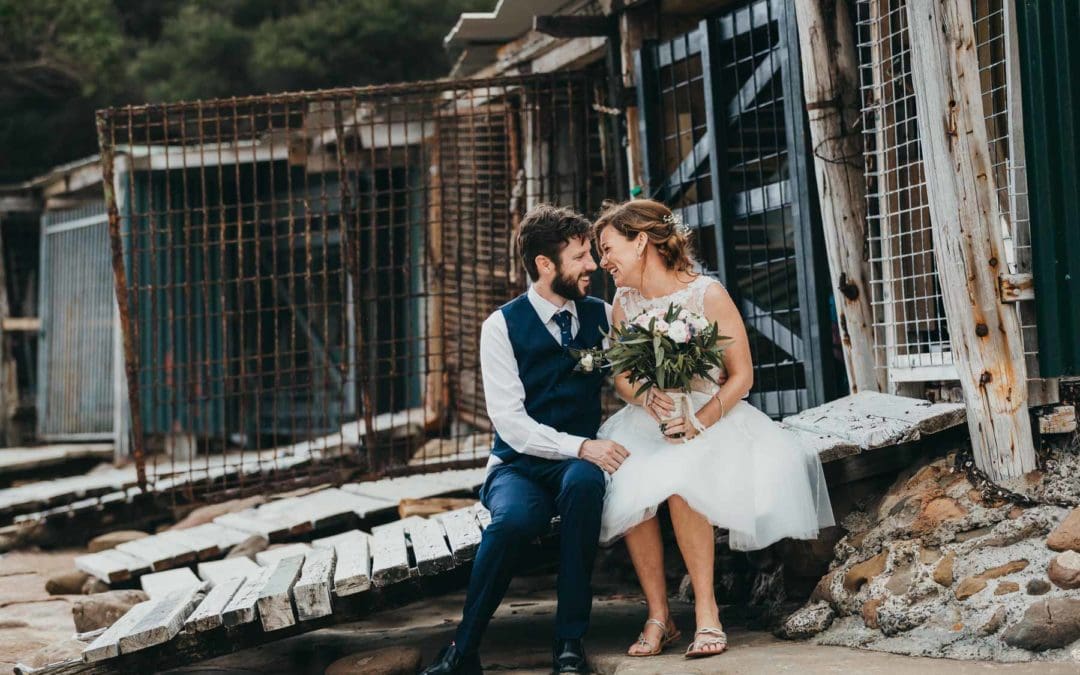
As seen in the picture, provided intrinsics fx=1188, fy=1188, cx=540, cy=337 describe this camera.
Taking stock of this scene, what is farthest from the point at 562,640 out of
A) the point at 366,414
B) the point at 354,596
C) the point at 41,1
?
the point at 41,1

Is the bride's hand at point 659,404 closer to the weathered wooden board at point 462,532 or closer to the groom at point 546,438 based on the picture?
the groom at point 546,438

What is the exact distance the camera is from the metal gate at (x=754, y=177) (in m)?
6.16

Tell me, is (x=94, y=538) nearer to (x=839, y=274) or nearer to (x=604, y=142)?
(x=604, y=142)

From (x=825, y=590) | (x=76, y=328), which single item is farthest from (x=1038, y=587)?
(x=76, y=328)

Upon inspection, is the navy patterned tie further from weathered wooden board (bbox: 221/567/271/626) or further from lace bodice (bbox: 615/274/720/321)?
weathered wooden board (bbox: 221/567/271/626)

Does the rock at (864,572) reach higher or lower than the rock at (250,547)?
higher

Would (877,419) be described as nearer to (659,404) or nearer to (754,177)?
(659,404)

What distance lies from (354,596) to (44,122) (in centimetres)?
1696

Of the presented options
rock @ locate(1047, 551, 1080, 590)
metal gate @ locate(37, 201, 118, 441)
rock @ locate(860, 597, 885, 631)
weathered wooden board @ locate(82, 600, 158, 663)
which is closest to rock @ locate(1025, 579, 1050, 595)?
rock @ locate(1047, 551, 1080, 590)

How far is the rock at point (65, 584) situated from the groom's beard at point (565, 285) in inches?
170

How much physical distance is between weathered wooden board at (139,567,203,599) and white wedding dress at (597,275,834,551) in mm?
2982

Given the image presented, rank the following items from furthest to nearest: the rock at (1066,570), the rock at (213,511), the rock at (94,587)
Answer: the rock at (213,511)
the rock at (94,587)
the rock at (1066,570)

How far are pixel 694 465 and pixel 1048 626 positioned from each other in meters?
1.43

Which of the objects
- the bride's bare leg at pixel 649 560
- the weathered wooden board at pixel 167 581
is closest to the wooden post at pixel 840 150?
the bride's bare leg at pixel 649 560
